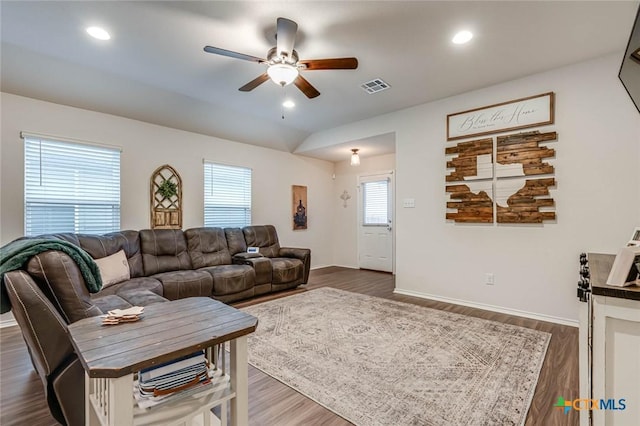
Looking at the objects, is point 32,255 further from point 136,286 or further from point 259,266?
point 259,266

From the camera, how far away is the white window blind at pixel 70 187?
3344 millimetres

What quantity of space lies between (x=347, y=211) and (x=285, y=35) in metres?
4.90

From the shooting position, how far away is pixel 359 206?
6648 mm

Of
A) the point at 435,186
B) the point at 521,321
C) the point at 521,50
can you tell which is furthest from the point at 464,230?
the point at 521,50

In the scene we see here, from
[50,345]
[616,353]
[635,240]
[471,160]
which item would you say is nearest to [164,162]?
[50,345]

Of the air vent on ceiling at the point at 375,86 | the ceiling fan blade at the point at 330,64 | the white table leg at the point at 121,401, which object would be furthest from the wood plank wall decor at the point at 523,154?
the white table leg at the point at 121,401

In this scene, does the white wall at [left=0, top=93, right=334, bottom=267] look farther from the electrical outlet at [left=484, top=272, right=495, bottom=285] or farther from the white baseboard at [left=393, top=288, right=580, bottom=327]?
the electrical outlet at [left=484, top=272, right=495, bottom=285]

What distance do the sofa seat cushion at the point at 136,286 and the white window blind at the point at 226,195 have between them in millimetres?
1722

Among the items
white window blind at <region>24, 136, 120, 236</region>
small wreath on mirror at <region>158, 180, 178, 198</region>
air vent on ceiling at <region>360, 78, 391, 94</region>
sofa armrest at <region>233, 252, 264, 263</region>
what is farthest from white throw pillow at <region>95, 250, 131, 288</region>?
air vent on ceiling at <region>360, 78, 391, 94</region>

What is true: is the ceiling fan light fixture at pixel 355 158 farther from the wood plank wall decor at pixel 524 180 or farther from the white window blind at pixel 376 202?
the wood plank wall decor at pixel 524 180

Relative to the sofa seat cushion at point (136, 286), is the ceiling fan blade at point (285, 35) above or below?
above

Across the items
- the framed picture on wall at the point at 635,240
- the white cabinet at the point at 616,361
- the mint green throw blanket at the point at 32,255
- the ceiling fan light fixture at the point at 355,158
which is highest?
the ceiling fan light fixture at the point at 355,158

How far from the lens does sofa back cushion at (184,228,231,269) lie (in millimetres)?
4242

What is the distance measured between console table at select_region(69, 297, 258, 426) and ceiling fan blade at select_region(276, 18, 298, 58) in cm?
206
